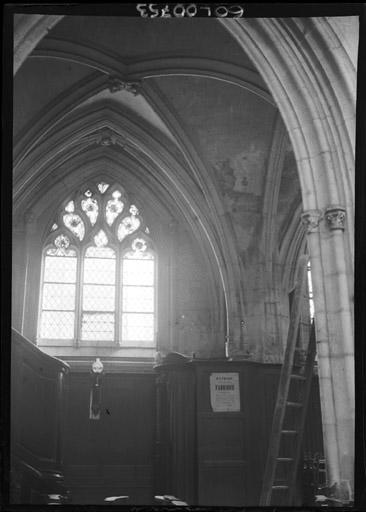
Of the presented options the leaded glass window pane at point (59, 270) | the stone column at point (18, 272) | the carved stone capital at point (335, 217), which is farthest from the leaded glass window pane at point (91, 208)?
the carved stone capital at point (335, 217)

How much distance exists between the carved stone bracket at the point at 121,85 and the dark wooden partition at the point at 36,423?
5661mm

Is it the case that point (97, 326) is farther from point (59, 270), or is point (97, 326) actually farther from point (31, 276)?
point (31, 276)

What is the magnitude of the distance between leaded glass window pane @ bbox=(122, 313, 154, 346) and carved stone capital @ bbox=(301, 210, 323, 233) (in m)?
8.17

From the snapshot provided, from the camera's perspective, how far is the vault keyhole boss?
17.0 ft

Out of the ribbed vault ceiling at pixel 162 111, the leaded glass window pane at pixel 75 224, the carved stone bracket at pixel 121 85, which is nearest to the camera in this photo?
the ribbed vault ceiling at pixel 162 111

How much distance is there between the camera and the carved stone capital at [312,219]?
6.26 metres

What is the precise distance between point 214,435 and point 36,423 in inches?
186

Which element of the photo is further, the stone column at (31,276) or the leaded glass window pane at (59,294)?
the leaded glass window pane at (59,294)

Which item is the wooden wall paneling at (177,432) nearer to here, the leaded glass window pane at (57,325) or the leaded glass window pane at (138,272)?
the leaded glass window pane at (57,325)

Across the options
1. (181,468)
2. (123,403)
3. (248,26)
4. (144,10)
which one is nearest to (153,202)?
(123,403)

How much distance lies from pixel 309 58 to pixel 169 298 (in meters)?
8.15

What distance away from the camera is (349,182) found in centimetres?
625

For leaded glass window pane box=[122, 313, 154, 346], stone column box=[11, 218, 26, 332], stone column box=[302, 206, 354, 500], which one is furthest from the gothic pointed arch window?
stone column box=[302, 206, 354, 500]

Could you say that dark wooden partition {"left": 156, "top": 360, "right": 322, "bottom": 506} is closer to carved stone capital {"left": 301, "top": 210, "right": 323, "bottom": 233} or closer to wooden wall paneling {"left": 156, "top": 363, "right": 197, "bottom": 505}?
wooden wall paneling {"left": 156, "top": 363, "right": 197, "bottom": 505}
